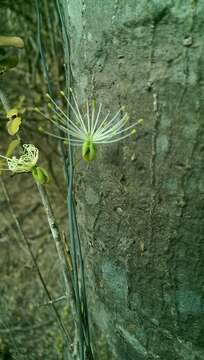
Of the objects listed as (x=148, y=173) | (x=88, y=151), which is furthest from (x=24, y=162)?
(x=148, y=173)

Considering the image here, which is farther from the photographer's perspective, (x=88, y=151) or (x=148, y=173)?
(x=148, y=173)

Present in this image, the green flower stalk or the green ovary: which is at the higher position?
the green flower stalk

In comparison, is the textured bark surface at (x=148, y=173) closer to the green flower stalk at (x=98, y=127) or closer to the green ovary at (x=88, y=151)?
the green flower stalk at (x=98, y=127)

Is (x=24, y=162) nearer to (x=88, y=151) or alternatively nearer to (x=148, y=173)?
(x=88, y=151)

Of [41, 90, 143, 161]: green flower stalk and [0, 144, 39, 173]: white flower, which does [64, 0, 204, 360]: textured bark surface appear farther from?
[0, 144, 39, 173]: white flower

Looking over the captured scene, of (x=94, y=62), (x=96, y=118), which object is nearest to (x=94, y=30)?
(x=94, y=62)

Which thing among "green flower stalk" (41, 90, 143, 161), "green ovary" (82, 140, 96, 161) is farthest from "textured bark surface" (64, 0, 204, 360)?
"green ovary" (82, 140, 96, 161)

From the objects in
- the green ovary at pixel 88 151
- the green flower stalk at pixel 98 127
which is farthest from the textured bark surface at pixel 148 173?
the green ovary at pixel 88 151

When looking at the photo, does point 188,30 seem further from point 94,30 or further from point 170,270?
point 170,270
